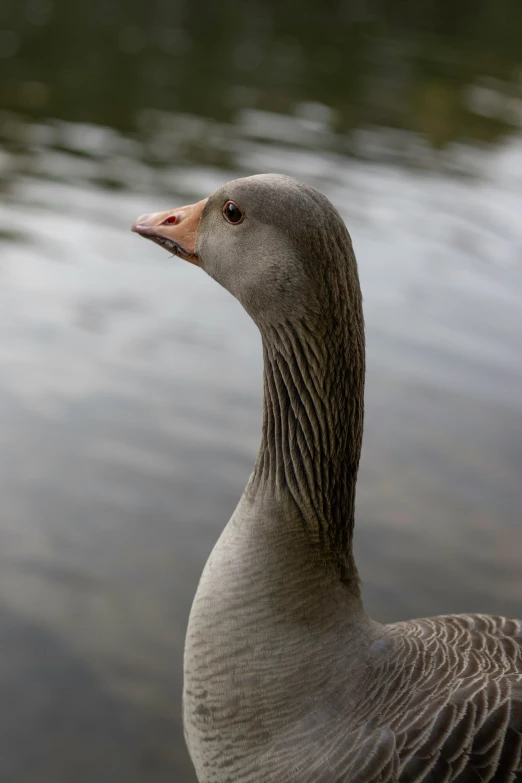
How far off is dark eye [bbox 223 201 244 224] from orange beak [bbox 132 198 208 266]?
6.3 inches

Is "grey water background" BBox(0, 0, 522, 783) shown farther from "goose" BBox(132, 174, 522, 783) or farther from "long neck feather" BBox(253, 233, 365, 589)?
"long neck feather" BBox(253, 233, 365, 589)

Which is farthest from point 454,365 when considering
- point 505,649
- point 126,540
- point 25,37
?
point 25,37

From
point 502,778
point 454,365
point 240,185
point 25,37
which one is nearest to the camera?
point 502,778

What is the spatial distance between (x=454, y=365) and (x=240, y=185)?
3541 millimetres

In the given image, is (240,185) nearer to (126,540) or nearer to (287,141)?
(126,540)

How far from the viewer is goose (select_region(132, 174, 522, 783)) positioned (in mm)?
2059

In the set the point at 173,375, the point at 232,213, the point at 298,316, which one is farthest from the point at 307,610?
the point at 173,375

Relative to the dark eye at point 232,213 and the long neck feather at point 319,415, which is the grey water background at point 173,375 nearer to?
the long neck feather at point 319,415

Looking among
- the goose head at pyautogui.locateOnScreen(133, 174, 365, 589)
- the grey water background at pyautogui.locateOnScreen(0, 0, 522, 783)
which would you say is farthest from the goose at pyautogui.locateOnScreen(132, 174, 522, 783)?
the grey water background at pyautogui.locateOnScreen(0, 0, 522, 783)

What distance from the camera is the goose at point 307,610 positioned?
81.0 inches

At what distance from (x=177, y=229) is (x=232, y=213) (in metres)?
0.25

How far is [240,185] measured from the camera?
2180 millimetres

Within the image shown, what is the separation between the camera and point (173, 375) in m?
5.10

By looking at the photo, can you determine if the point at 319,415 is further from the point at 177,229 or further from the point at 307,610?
the point at 177,229
